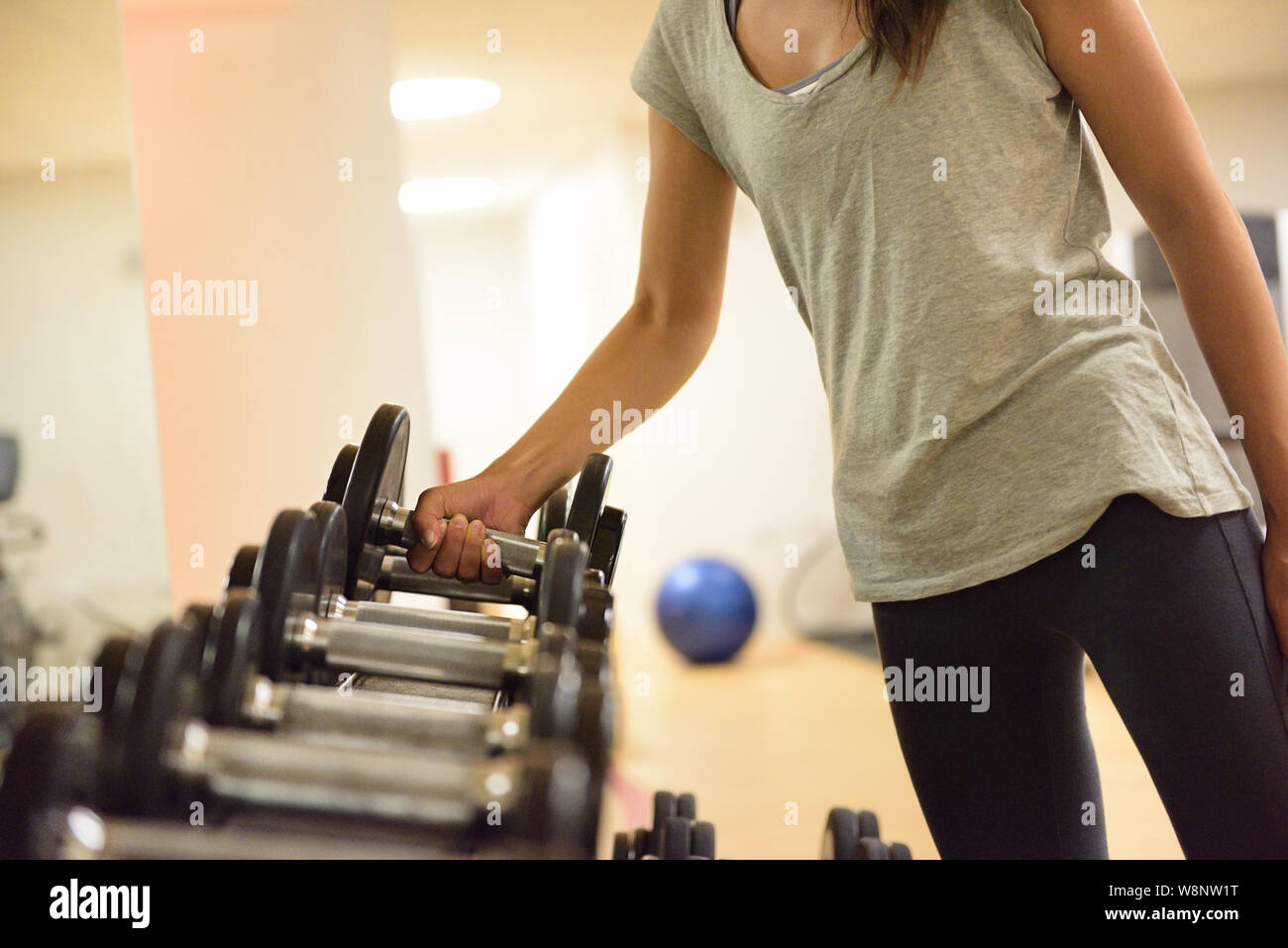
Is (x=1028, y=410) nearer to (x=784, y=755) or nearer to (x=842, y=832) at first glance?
(x=842, y=832)

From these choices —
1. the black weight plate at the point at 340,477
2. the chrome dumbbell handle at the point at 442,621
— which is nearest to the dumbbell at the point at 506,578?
the black weight plate at the point at 340,477

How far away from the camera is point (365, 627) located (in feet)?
2.31

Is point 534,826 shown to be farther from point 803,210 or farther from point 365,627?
point 803,210

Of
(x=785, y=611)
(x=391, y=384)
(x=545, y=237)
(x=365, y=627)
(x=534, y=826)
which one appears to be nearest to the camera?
(x=534, y=826)

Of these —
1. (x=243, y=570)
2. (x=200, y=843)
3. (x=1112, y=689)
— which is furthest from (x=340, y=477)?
(x=1112, y=689)

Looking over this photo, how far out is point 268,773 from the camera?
1.66ft

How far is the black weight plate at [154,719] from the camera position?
489 mm

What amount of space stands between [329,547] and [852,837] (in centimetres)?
47

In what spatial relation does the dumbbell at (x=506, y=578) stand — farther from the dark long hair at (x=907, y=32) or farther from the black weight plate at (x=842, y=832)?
the dark long hair at (x=907, y=32)

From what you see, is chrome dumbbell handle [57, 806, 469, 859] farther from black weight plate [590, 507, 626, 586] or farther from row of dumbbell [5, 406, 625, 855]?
black weight plate [590, 507, 626, 586]

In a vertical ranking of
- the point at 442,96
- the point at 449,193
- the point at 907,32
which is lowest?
the point at 907,32

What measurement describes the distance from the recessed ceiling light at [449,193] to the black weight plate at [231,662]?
7.02 metres
